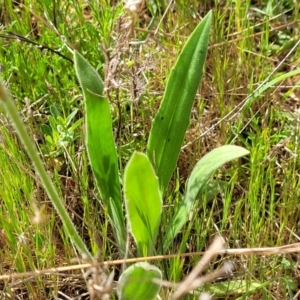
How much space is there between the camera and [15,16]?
1656 mm

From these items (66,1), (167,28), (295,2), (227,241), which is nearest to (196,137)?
(227,241)

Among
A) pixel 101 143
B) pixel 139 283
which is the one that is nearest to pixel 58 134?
pixel 101 143

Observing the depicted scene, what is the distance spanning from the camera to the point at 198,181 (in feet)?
3.89

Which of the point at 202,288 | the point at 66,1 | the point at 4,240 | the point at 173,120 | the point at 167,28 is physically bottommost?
the point at 202,288

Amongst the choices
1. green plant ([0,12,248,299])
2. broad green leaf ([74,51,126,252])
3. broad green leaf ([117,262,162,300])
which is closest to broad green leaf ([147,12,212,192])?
green plant ([0,12,248,299])

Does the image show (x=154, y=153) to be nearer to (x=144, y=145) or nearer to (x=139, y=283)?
(x=144, y=145)

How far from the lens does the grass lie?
1205 millimetres

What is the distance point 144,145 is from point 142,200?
14.1 inches

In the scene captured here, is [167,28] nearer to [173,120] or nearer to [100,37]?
A: [100,37]

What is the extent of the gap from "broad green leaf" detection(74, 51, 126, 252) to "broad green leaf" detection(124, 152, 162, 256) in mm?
88

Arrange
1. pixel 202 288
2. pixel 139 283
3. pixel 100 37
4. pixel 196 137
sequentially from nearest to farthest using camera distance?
pixel 139 283, pixel 202 288, pixel 196 137, pixel 100 37

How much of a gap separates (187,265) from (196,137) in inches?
14.9

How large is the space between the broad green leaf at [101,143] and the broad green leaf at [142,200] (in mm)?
88

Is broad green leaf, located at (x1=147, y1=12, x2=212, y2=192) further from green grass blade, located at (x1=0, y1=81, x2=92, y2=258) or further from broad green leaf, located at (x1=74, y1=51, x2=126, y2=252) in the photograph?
green grass blade, located at (x1=0, y1=81, x2=92, y2=258)
